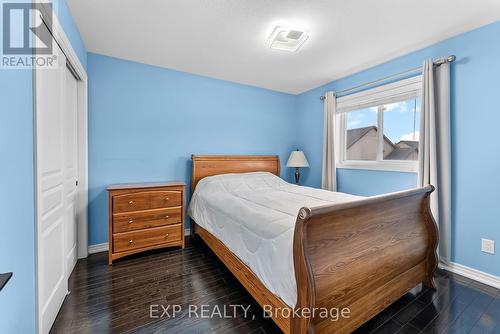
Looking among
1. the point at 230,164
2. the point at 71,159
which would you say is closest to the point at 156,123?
the point at 71,159

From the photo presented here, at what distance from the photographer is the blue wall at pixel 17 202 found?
2.96 ft

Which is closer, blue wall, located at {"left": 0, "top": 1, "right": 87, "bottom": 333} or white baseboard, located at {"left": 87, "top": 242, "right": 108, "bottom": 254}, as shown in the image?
blue wall, located at {"left": 0, "top": 1, "right": 87, "bottom": 333}

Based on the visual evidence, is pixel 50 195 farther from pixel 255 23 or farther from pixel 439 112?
pixel 439 112

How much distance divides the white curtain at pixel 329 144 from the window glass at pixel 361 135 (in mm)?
276

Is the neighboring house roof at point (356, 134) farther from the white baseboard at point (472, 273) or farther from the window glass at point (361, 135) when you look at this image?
the white baseboard at point (472, 273)

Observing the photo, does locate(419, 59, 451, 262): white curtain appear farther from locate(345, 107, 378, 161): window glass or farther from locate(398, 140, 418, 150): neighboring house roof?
locate(345, 107, 378, 161): window glass

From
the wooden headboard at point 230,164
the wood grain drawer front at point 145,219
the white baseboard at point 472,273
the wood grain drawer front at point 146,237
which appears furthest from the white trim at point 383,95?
the wood grain drawer front at point 146,237

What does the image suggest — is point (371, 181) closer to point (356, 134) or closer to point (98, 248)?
point (356, 134)

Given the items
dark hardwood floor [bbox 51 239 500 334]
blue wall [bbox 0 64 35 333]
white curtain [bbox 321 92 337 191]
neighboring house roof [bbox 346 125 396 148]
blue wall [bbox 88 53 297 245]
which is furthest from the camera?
white curtain [bbox 321 92 337 191]

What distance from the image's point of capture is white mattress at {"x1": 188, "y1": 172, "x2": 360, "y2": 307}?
130 cm

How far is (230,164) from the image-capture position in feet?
11.4

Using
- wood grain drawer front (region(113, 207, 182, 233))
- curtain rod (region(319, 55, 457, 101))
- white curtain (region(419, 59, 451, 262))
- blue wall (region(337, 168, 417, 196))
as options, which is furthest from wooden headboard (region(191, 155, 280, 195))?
white curtain (region(419, 59, 451, 262))

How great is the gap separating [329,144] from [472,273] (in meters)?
2.10

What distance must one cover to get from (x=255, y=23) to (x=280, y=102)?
2.13 m
